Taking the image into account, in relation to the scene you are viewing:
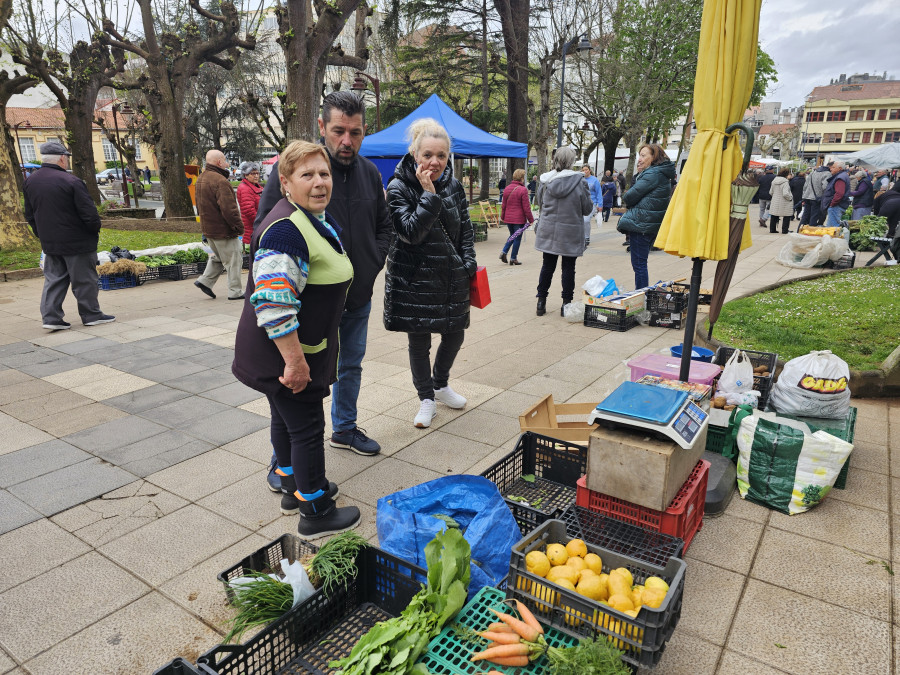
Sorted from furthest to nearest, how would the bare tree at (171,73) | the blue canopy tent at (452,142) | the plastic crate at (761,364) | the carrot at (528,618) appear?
the bare tree at (171,73) < the blue canopy tent at (452,142) < the plastic crate at (761,364) < the carrot at (528,618)

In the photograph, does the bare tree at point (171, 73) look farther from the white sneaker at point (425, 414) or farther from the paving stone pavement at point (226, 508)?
the white sneaker at point (425, 414)

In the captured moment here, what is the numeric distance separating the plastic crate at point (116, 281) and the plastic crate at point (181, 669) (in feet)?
30.5

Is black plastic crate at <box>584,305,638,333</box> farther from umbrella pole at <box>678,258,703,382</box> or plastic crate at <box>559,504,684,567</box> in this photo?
plastic crate at <box>559,504,684,567</box>

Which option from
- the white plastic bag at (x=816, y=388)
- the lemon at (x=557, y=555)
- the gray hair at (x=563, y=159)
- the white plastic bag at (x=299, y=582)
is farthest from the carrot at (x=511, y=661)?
the gray hair at (x=563, y=159)

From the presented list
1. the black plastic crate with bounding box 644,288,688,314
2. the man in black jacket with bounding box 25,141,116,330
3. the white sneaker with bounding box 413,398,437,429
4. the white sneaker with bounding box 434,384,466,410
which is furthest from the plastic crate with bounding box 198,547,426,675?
the man in black jacket with bounding box 25,141,116,330

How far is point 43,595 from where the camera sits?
2.51 m

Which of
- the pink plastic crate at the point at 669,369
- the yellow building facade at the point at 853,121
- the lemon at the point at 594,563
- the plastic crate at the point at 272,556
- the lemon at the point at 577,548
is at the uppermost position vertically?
the yellow building facade at the point at 853,121

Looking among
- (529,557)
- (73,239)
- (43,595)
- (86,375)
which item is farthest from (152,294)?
(529,557)

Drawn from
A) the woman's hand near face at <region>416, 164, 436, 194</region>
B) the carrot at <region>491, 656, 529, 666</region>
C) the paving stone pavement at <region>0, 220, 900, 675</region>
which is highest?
the woman's hand near face at <region>416, 164, 436, 194</region>

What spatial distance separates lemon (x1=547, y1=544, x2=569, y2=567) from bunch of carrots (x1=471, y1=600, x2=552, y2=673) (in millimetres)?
269

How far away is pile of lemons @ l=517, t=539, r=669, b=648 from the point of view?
78.6 inches

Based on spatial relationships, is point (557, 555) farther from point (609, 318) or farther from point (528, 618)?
point (609, 318)

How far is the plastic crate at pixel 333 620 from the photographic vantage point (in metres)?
2.05

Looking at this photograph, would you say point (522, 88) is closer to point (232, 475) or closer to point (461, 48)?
point (461, 48)
